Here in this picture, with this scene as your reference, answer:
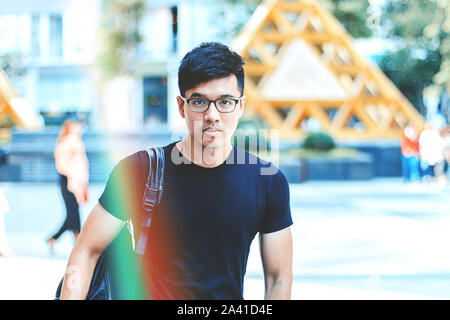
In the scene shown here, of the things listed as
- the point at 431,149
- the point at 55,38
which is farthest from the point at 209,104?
the point at 55,38

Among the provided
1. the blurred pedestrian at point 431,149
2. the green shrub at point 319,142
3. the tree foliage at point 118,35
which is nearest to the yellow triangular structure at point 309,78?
the green shrub at point 319,142

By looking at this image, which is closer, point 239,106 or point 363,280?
point 239,106

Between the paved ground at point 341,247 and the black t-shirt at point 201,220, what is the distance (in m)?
2.66

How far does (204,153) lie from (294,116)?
56.2ft

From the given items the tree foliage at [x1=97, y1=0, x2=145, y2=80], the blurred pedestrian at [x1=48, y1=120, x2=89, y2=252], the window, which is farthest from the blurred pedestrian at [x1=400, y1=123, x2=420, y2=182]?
the window

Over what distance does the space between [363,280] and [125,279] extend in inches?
148

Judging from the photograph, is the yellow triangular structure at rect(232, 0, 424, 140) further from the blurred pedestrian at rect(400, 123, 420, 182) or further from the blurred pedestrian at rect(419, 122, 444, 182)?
the blurred pedestrian at rect(419, 122, 444, 182)

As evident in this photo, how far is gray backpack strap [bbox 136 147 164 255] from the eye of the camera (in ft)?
6.12

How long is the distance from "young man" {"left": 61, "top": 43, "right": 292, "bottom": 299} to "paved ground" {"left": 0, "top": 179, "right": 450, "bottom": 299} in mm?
2640

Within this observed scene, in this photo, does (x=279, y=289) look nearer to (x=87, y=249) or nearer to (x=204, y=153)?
(x=204, y=153)

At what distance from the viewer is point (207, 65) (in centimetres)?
193

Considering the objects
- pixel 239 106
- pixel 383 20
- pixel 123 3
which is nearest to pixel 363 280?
pixel 239 106
